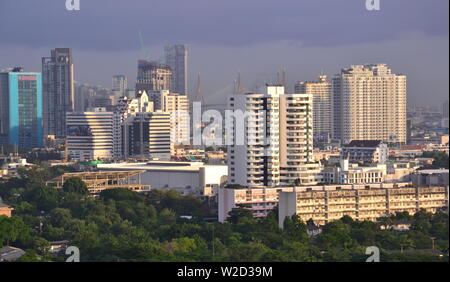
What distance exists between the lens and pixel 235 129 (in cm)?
1338

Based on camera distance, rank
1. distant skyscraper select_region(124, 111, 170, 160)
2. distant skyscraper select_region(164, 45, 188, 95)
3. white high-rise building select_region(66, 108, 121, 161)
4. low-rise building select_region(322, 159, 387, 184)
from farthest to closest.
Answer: distant skyscraper select_region(164, 45, 188, 95) → white high-rise building select_region(66, 108, 121, 161) → distant skyscraper select_region(124, 111, 170, 160) → low-rise building select_region(322, 159, 387, 184)

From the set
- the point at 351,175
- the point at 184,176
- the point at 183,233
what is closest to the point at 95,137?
the point at 184,176

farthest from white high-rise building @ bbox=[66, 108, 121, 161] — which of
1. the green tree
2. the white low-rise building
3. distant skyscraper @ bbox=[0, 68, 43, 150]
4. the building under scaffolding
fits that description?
the green tree

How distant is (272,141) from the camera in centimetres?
1323

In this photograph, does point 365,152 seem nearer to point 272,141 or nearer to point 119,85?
point 272,141

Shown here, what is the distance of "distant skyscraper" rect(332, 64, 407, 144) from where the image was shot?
2595 centimetres

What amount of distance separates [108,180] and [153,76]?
1313cm

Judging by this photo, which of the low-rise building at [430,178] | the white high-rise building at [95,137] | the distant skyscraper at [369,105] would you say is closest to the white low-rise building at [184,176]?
the low-rise building at [430,178]

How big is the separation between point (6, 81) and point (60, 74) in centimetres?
190

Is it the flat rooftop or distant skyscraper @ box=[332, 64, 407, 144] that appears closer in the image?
the flat rooftop

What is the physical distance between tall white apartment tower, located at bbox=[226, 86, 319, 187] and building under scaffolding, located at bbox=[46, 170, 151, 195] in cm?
195

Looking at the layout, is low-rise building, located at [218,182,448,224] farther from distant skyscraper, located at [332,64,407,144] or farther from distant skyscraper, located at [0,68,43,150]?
distant skyscraper, located at [0,68,43,150]

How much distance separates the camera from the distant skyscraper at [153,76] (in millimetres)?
28337

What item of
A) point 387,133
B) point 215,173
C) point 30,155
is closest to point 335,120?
point 387,133
